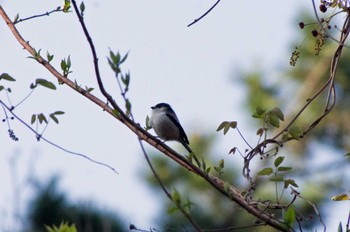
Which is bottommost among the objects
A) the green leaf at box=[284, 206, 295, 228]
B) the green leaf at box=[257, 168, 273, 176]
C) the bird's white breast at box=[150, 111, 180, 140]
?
the green leaf at box=[284, 206, 295, 228]

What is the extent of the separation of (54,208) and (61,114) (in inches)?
247

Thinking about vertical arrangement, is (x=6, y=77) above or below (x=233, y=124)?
below

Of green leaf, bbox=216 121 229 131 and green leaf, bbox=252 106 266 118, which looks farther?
green leaf, bbox=216 121 229 131

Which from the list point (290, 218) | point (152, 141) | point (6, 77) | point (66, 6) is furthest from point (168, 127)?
point (290, 218)

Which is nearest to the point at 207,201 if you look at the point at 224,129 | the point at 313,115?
the point at 313,115

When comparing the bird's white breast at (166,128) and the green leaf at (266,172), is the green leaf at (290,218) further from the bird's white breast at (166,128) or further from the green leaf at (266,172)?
the bird's white breast at (166,128)

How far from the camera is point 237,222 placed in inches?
320

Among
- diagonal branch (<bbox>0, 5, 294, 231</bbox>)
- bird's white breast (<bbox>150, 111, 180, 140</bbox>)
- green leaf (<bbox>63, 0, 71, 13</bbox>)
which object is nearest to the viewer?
diagonal branch (<bbox>0, 5, 294, 231</bbox>)

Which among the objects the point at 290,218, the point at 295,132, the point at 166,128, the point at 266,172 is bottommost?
the point at 290,218

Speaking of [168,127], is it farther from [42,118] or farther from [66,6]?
[42,118]

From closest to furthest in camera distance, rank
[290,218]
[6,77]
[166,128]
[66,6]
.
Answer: [290,218] → [6,77] → [66,6] → [166,128]

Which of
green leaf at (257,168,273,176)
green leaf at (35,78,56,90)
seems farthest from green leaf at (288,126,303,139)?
green leaf at (35,78,56,90)

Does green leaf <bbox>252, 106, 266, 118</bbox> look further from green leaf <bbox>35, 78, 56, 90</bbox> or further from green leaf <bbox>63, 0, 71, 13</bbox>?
green leaf <bbox>63, 0, 71, 13</bbox>

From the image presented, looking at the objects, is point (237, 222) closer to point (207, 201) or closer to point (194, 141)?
point (207, 201)
